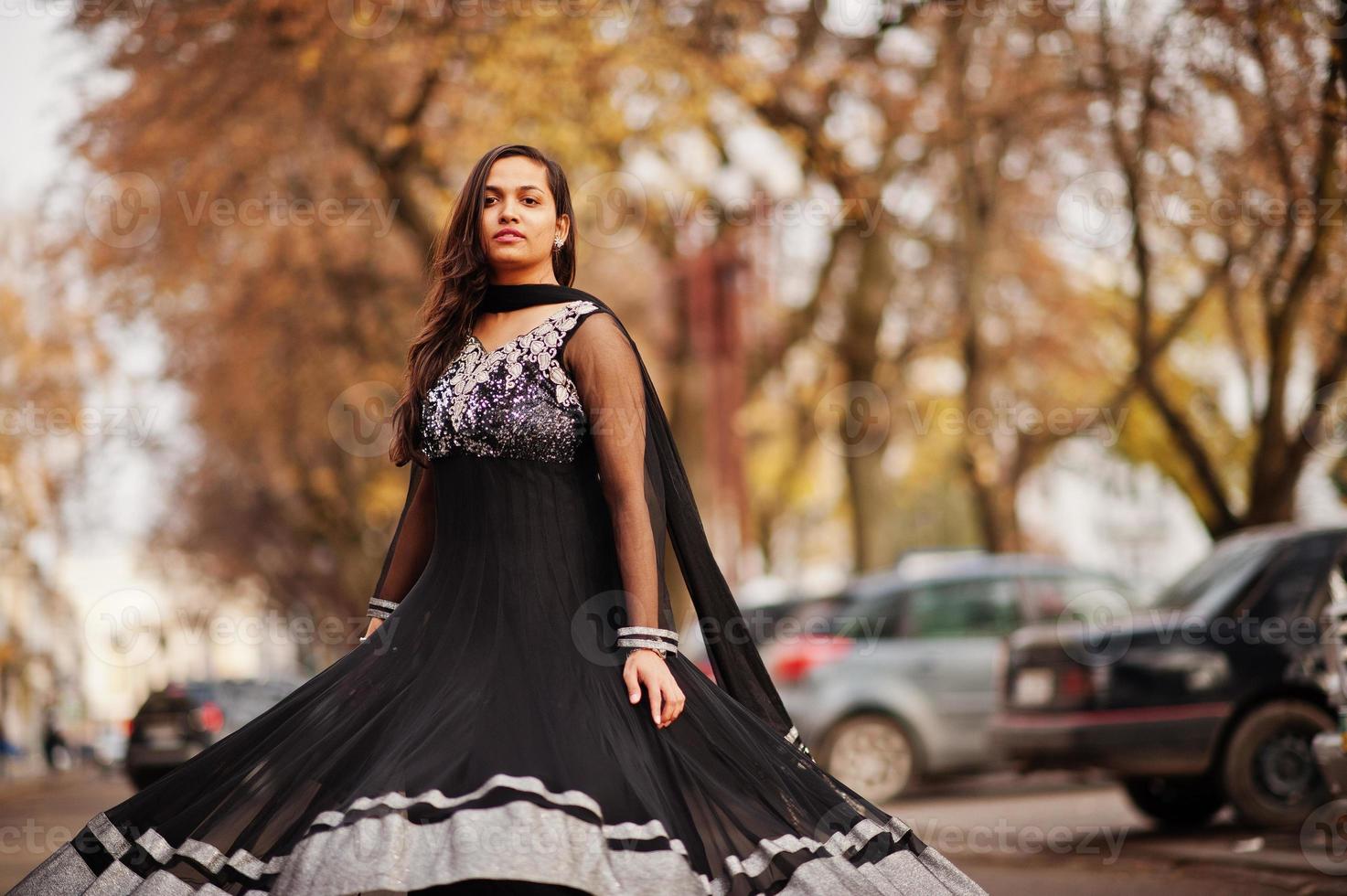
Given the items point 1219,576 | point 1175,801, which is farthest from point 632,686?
point 1175,801

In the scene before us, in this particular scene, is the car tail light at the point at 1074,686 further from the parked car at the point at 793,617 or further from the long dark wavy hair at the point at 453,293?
the long dark wavy hair at the point at 453,293

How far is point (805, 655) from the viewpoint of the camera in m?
13.6

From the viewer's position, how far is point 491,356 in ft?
13.3

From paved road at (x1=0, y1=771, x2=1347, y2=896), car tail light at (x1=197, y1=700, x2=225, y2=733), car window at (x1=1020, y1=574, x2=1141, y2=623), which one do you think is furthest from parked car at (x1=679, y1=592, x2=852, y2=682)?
car tail light at (x1=197, y1=700, x2=225, y2=733)

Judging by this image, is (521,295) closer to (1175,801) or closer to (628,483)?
(628,483)

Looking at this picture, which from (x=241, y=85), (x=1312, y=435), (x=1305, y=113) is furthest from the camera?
(x=241, y=85)

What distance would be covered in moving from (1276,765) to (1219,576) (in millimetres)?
1170

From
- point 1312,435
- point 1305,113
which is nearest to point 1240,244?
point 1312,435

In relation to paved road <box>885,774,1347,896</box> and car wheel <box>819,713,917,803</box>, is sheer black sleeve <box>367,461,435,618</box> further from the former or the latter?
car wheel <box>819,713,917,803</box>

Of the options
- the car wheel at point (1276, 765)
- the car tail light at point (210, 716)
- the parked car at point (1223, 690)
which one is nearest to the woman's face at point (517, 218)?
the parked car at point (1223, 690)

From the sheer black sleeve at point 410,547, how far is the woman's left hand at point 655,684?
755 mm

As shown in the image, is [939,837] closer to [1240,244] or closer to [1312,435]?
[1312,435]

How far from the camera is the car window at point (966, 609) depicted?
13.7m

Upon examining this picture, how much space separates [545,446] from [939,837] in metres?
7.18
